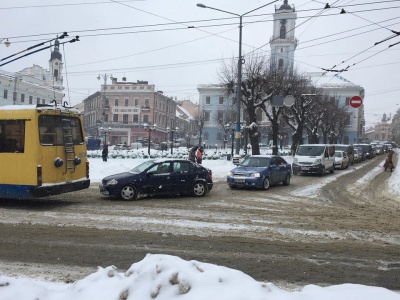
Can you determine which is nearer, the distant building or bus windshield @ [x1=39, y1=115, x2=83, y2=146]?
bus windshield @ [x1=39, y1=115, x2=83, y2=146]

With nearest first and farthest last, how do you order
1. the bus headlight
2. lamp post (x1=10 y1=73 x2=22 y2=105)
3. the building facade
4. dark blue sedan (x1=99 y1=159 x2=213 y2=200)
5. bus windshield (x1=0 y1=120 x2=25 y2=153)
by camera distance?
bus windshield (x1=0 y1=120 x2=25 y2=153) → the bus headlight → dark blue sedan (x1=99 y1=159 x2=213 y2=200) → lamp post (x1=10 y1=73 x2=22 y2=105) → the building facade

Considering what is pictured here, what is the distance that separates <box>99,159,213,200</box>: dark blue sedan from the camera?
12.7 m

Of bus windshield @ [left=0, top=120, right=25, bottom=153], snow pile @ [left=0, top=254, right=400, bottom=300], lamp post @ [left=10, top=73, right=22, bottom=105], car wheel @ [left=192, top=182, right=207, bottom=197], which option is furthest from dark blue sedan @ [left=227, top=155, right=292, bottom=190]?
lamp post @ [left=10, top=73, right=22, bottom=105]

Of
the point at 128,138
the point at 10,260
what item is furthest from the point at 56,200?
the point at 128,138

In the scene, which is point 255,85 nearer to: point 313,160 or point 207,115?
point 313,160

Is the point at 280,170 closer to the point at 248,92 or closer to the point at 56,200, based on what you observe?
the point at 56,200

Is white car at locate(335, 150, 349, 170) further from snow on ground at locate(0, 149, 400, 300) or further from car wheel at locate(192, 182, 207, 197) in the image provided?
snow on ground at locate(0, 149, 400, 300)

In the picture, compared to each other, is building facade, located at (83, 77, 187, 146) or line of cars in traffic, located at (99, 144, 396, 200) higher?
building facade, located at (83, 77, 187, 146)

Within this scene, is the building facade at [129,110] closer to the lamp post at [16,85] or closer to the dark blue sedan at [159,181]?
the lamp post at [16,85]

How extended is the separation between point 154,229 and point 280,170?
10719 millimetres

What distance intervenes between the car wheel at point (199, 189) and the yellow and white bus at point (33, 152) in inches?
177

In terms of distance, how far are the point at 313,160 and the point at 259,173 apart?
8.53 meters

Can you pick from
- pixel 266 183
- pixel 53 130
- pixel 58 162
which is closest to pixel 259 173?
pixel 266 183

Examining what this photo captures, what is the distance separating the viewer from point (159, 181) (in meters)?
13.2
